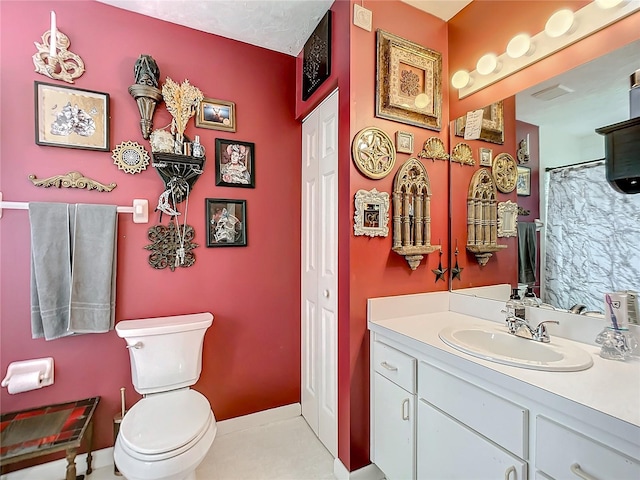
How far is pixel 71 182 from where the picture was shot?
5.13 ft

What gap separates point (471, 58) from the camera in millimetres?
1689

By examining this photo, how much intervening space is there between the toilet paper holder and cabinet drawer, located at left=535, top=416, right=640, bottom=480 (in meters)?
2.15

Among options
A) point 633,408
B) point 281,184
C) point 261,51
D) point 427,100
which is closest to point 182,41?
point 261,51

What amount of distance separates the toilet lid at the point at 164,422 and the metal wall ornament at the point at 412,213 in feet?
4.18

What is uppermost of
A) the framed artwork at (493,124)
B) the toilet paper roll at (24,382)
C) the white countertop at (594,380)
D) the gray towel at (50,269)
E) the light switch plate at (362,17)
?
the light switch plate at (362,17)

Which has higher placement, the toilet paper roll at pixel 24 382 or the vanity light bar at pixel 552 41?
the vanity light bar at pixel 552 41

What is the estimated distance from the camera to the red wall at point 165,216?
4.90 feet

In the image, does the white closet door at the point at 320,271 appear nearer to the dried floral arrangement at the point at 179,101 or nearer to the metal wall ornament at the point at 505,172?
the dried floral arrangement at the point at 179,101

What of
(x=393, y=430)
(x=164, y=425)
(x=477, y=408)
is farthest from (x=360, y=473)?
(x=164, y=425)

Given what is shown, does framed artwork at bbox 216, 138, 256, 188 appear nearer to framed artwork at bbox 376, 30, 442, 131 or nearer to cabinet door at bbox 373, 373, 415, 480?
framed artwork at bbox 376, 30, 442, 131

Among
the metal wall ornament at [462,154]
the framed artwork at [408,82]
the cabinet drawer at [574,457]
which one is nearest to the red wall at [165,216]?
the framed artwork at [408,82]

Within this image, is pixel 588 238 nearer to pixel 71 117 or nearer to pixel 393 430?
pixel 393 430

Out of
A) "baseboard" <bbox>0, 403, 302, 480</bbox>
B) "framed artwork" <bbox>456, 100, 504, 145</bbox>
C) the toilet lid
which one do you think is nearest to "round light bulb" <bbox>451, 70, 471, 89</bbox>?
"framed artwork" <bbox>456, 100, 504, 145</bbox>

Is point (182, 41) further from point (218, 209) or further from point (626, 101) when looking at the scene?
point (626, 101)
